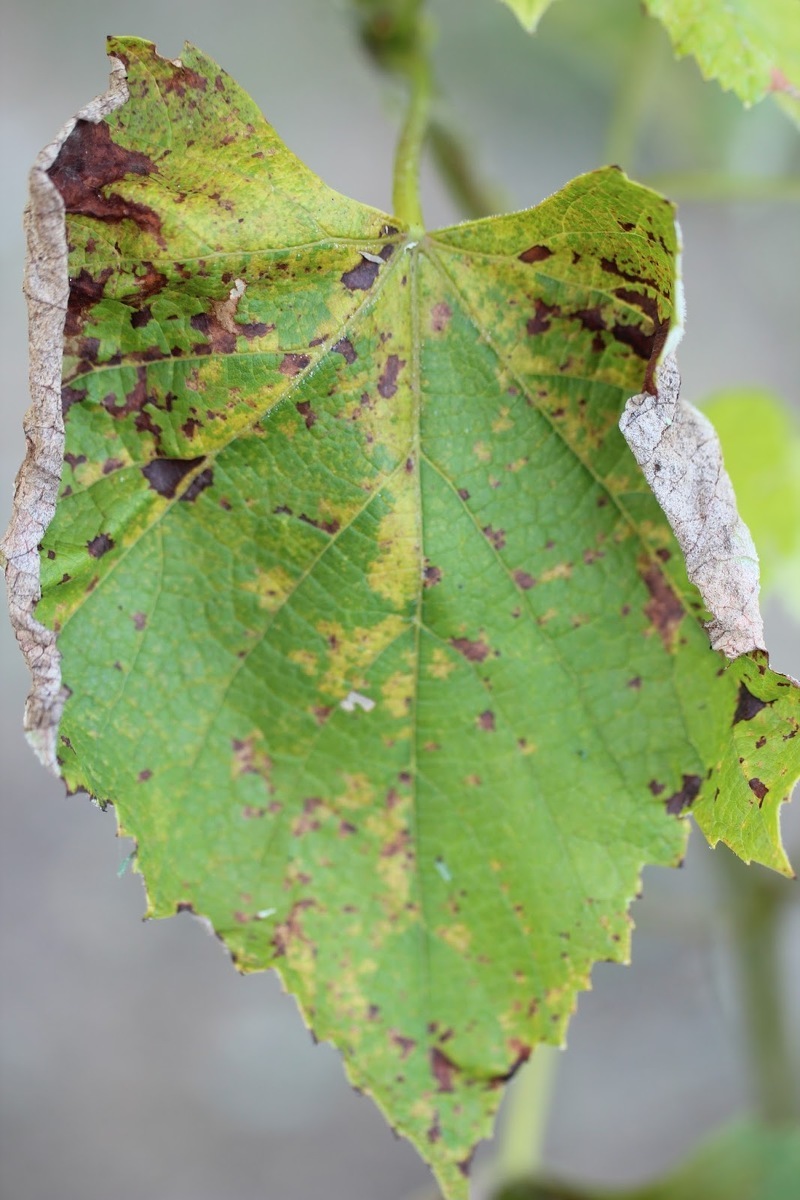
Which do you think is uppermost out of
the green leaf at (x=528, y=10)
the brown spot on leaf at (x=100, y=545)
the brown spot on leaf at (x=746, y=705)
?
the green leaf at (x=528, y=10)

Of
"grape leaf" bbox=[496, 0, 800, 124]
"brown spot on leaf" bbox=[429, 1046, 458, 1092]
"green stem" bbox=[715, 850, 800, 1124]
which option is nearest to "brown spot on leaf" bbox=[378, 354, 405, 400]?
"grape leaf" bbox=[496, 0, 800, 124]

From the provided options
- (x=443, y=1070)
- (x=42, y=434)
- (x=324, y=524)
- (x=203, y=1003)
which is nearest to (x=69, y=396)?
(x=42, y=434)

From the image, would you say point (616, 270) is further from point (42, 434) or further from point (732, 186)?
point (732, 186)

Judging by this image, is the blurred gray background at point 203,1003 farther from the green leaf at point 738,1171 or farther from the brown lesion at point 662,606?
the brown lesion at point 662,606

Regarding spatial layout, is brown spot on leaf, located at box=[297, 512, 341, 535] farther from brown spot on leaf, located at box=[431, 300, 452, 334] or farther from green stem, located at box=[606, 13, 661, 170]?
green stem, located at box=[606, 13, 661, 170]

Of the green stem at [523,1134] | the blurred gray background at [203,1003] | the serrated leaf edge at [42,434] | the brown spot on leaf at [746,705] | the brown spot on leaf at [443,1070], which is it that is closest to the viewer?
the serrated leaf edge at [42,434]

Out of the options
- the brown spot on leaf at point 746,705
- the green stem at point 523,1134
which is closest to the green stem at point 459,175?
the brown spot on leaf at point 746,705

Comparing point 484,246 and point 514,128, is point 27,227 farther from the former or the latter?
point 514,128
